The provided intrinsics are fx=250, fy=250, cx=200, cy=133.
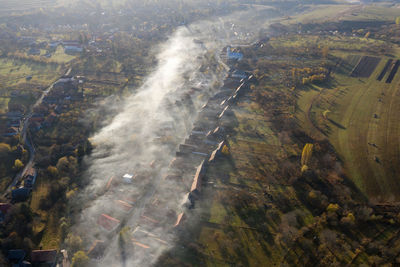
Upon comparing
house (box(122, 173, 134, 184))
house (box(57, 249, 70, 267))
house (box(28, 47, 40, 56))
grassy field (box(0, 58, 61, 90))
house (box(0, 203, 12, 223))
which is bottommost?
house (box(57, 249, 70, 267))

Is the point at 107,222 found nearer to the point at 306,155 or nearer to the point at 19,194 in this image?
the point at 19,194

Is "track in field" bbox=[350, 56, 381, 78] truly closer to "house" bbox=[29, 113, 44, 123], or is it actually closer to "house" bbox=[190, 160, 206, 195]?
"house" bbox=[190, 160, 206, 195]

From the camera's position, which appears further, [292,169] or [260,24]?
[260,24]

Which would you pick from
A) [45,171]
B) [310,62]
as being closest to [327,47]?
[310,62]

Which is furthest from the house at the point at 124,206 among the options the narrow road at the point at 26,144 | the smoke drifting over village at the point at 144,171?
the narrow road at the point at 26,144

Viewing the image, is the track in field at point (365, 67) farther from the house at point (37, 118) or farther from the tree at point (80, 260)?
the house at point (37, 118)

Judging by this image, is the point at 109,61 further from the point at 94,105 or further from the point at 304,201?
the point at 304,201

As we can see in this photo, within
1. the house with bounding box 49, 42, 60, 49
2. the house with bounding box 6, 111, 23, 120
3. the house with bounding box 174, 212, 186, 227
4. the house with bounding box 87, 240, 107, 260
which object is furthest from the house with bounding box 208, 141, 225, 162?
the house with bounding box 49, 42, 60, 49
